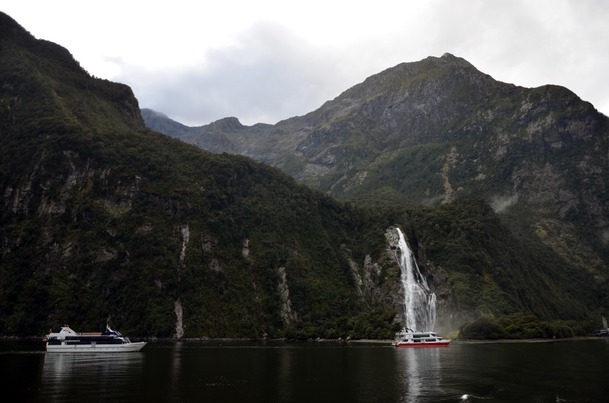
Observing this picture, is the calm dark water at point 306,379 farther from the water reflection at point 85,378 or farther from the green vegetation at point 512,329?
the green vegetation at point 512,329

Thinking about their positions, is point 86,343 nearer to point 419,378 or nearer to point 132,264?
point 132,264

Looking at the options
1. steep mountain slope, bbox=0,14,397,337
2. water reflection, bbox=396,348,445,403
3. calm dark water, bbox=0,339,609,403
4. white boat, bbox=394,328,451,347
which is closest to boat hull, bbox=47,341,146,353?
calm dark water, bbox=0,339,609,403

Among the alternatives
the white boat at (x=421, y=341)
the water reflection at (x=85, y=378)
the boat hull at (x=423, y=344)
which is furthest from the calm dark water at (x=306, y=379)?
the white boat at (x=421, y=341)

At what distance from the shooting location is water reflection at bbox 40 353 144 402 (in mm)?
50969

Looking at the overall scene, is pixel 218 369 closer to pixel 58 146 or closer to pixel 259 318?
pixel 259 318

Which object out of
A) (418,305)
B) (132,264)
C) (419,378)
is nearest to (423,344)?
(418,305)

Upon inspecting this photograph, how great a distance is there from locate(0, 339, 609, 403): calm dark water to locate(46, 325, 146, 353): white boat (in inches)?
738

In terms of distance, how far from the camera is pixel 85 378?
212ft

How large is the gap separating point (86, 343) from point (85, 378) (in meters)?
53.3

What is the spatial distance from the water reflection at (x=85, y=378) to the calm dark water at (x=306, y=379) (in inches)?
4.1

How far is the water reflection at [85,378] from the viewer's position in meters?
51.0

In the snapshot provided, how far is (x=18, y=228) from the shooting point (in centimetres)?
17362

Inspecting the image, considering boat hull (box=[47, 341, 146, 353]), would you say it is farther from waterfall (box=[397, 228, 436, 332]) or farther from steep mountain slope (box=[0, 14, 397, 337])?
waterfall (box=[397, 228, 436, 332])

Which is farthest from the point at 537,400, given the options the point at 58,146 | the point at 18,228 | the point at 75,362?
the point at 58,146
